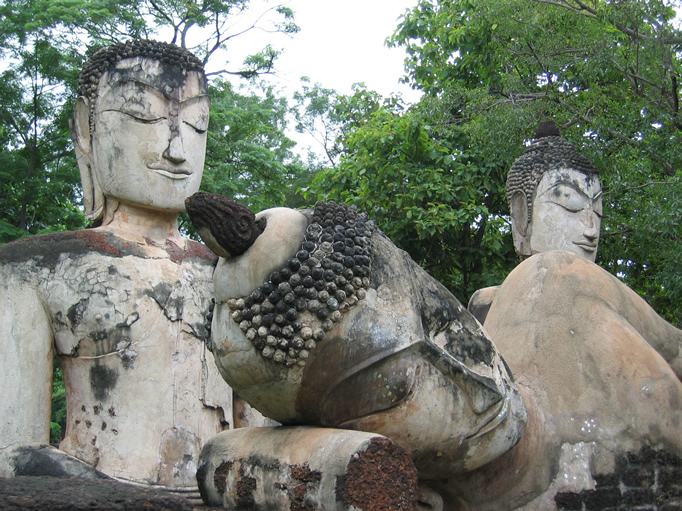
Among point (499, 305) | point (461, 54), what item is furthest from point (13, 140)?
point (499, 305)

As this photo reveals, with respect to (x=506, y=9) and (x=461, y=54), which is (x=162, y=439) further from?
(x=461, y=54)

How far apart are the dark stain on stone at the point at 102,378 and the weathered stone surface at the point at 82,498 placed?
2212 millimetres

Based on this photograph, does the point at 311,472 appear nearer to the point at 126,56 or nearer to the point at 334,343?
the point at 334,343

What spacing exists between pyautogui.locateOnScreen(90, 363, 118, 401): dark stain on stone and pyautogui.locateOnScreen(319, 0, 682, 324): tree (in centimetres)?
627

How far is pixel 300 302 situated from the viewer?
7.75ft

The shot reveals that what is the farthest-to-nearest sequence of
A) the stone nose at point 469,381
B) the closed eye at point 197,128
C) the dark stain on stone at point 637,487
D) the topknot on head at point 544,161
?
the topknot on head at point 544,161 < the closed eye at point 197,128 < the dark stain on stone at point 637,487 < the stone nose at point 469,381

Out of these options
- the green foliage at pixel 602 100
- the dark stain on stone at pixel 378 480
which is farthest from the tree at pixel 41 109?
the dark stain on stone at pixel 378 480

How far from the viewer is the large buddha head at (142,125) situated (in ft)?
15.3

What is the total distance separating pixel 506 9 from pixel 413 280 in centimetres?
907

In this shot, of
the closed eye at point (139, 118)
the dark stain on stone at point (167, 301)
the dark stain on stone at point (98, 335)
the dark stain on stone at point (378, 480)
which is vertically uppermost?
the closed eye at point (139, 118)

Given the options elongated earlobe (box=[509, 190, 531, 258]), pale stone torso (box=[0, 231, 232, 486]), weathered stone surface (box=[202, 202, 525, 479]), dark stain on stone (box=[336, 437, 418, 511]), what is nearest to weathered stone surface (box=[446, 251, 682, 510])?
weathered stone surface (box=[202, 202, 525, 479])

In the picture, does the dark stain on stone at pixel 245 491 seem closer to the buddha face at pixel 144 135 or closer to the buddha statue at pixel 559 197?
the buddha face at pixel 144 135

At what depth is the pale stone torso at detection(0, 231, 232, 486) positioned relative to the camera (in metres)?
4.29

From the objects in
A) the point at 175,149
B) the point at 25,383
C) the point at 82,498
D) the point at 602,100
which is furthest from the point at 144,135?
the point at 602,100
